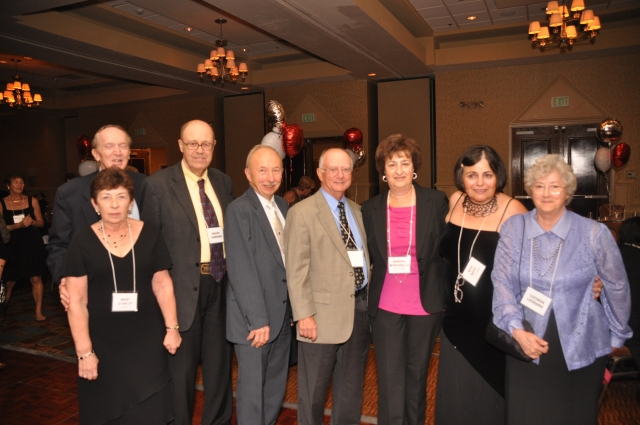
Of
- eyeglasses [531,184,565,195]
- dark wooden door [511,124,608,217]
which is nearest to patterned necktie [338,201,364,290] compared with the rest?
eyeglasses [531,184,565,195]

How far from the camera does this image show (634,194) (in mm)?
8781

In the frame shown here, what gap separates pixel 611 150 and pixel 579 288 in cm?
717

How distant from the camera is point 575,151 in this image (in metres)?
9.41

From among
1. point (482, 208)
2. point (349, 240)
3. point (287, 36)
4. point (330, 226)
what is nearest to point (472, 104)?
Result: point (287, 36)

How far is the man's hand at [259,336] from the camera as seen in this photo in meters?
2.43

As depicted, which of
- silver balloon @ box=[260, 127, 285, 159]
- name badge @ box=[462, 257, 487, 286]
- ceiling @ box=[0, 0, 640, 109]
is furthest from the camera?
ceiling @ box=[0, 0, 640, 109]

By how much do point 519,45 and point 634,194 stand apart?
11.4ft

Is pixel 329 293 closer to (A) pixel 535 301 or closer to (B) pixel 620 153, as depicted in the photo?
(A) pixel 535 301

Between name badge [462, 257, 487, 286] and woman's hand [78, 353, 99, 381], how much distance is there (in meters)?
1.79

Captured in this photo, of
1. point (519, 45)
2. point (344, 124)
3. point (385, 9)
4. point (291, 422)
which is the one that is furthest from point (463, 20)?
point (291, 422)

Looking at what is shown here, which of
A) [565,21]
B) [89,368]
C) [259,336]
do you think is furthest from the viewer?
[565,21]

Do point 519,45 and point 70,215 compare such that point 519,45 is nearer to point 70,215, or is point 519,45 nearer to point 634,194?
point 634,194

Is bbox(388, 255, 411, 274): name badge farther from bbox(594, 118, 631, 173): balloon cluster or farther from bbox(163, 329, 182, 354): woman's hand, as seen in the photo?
bbox(594, 118, 631, 173): balloon cluster

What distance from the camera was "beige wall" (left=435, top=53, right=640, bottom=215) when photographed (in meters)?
8.80
